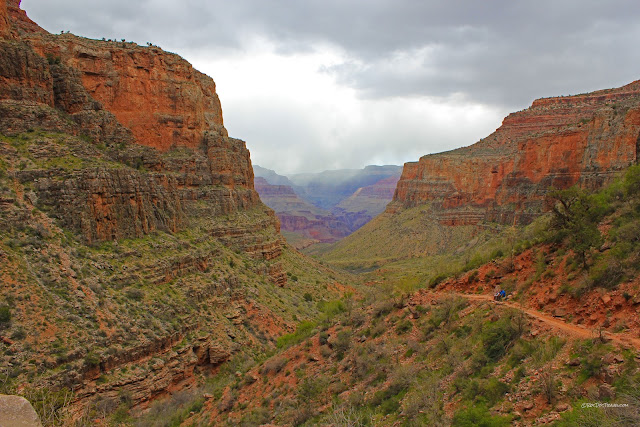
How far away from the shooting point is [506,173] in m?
82.4

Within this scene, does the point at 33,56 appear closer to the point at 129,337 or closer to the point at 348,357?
the point at 129,337

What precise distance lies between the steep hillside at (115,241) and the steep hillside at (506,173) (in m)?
37.5

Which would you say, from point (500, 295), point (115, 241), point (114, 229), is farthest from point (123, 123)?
point (500, 295)

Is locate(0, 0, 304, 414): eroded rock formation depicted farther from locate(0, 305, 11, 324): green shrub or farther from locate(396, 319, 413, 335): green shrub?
locate(396, 319, 413, 335): green shrub

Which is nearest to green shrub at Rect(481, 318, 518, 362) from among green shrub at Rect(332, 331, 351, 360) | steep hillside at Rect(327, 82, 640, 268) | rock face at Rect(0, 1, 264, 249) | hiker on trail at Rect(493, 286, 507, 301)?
hiker on trail at Rect(493, 286, 507, 301)

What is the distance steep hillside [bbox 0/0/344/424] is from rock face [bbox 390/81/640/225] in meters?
35.2

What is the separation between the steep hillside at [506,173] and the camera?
53438mm

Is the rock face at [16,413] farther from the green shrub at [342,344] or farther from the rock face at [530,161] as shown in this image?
the rock face at [530,161]

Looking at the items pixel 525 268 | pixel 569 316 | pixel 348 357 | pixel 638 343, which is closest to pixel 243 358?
pixel 348 357

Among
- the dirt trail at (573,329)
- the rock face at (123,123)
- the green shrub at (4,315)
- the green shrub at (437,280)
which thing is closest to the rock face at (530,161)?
the green shrub at (437,280)

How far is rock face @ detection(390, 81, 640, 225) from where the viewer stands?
5222cm

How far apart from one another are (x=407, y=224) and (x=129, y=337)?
9377cm

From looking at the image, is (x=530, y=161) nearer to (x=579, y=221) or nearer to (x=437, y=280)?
(x=437, y=280)

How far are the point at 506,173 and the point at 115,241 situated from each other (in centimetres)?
7333
